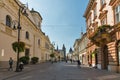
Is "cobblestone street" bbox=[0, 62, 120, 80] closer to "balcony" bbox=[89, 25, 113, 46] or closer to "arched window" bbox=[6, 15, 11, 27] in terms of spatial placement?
"balcony" bbox=[89, 25, 113, 46]

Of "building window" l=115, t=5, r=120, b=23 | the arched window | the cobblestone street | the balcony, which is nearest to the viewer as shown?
the cobblestone street

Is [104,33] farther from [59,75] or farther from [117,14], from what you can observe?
[59,75]

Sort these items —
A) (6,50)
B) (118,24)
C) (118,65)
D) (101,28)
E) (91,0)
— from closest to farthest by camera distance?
(118,24), (118,65), (101,28), (6,50), (91,0)

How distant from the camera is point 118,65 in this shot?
2241 cm

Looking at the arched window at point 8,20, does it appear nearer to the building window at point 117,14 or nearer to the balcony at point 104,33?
the balcony at point 104,33

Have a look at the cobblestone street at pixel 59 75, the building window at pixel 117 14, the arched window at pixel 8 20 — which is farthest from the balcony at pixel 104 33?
the arched window at pixel 8 20

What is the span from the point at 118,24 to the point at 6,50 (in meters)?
15.0

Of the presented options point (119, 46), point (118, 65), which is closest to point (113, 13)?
point (119, 46)

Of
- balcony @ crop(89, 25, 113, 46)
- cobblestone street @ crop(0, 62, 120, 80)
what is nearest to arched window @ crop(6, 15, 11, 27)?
cobblestone street @ crop(0, 62, 120, 80)

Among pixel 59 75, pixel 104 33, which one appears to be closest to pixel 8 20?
pixel 104 33

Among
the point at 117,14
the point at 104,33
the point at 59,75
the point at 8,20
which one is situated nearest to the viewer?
the point at 59,75

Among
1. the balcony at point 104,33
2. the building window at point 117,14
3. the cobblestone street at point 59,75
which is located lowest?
the cobblestone street at point 59,75

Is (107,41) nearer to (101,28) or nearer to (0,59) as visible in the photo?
(101,28)

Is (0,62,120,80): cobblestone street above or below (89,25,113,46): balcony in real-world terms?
below
